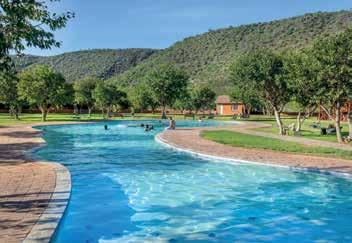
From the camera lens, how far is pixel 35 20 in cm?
705

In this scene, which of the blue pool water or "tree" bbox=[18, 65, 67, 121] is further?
"tree" bbox=[18, 65, 67, 121]

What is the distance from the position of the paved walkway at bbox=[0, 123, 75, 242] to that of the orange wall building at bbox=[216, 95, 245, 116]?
87632 mm

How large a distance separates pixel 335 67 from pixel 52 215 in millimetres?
19673

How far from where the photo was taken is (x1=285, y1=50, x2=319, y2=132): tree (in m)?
25.4

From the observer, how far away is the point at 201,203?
1241 centimetres

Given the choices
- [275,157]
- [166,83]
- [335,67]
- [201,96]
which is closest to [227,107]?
[201,96]

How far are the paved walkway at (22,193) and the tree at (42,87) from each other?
1603 inches

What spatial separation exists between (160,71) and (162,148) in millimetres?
52002

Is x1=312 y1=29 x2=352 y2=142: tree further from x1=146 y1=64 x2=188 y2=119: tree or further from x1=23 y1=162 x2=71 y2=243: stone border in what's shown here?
x1=146 y1=64 x2=188 y2=119: tree

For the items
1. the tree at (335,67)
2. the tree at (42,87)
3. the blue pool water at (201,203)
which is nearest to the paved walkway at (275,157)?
the blue pool water at (201,203)

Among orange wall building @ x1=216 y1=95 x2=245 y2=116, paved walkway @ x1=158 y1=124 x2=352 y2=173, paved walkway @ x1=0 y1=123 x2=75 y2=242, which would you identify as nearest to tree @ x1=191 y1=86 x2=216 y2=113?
orange wall building @ x1=216 y1=95 x2=245 y2=116

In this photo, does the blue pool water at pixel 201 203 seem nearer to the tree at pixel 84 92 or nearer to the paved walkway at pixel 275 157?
the paved walkway at pixel 275 157

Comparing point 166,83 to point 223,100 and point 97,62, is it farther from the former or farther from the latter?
point 97,62

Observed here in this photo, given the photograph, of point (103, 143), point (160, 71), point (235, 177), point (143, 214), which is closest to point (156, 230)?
point (143, 214)
